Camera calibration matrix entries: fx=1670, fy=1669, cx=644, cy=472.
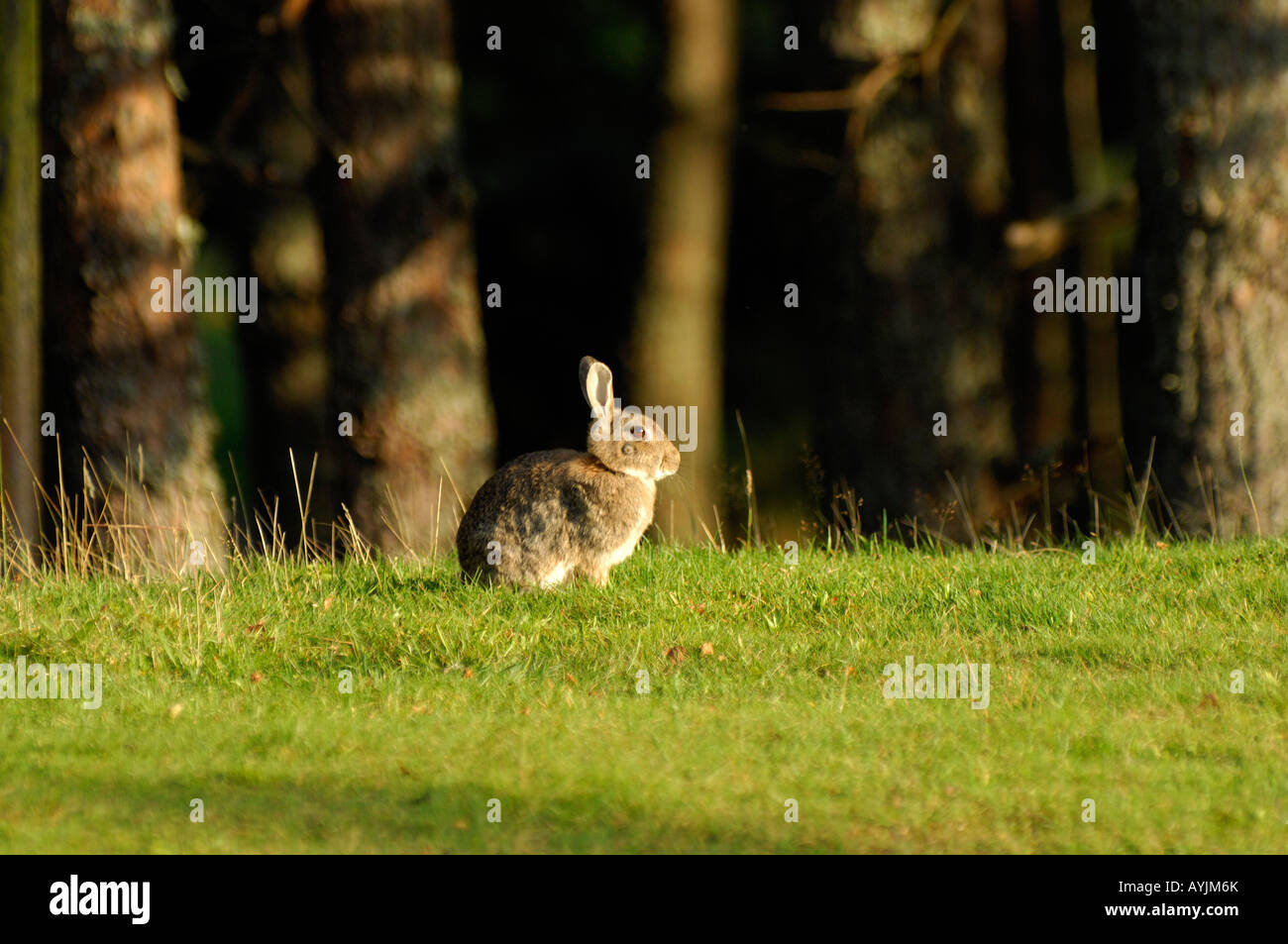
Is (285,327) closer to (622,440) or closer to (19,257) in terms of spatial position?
(19,257)

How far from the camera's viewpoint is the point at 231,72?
66.8 feet

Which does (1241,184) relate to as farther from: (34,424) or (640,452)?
(34,424)

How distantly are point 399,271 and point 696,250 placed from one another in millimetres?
3186

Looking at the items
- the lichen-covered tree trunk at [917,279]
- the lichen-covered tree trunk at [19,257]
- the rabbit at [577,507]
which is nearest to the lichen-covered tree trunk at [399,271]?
the lichen-covered tree trunk at [19,257]

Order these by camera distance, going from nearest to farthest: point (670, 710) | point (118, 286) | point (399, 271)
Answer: point (670, 710) → point (118, 286) → point (399, 271)

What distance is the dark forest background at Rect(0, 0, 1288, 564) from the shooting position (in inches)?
504

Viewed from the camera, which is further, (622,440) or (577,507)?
(622,440)

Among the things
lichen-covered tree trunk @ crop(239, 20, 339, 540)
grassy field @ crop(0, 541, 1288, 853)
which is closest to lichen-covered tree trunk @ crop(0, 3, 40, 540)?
grassy field @ crop(0, 541, 1288, 853)

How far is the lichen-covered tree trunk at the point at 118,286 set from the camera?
13.4 meters

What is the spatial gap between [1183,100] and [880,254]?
3.26 meters

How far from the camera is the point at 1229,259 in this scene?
1266 centimetres

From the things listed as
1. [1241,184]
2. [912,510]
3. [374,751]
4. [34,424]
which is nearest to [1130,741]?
[374,751]

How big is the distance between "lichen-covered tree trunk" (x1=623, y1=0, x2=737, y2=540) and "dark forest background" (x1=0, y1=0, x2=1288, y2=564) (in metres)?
0.04

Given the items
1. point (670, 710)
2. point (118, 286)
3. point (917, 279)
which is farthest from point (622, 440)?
point (917, 279)
